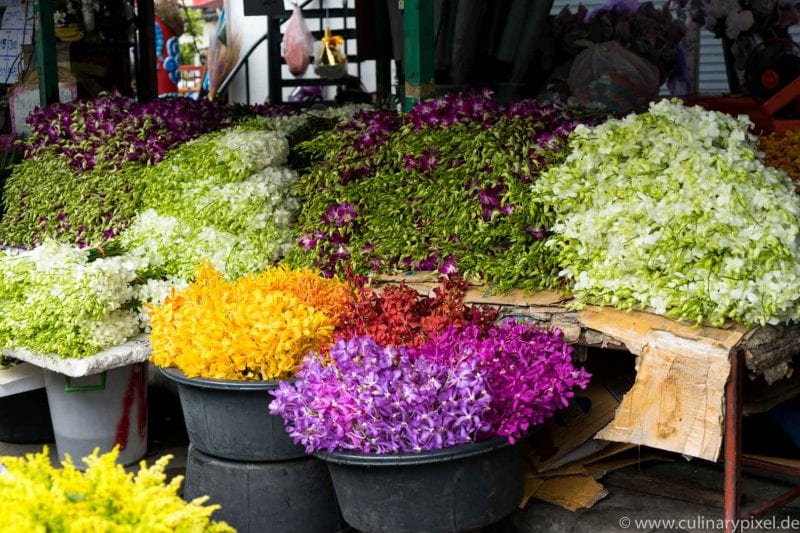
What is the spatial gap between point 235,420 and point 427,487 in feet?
2.53

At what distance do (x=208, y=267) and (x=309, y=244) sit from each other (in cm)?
49

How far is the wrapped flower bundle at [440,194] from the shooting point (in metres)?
3.91

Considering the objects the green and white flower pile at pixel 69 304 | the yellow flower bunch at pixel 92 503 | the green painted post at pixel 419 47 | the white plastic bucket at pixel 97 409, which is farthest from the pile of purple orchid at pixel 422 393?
the green painted post at pixel 419 47

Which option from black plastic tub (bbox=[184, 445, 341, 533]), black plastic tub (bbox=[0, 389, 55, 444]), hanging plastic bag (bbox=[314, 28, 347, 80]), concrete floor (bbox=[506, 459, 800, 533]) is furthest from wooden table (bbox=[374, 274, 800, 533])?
hanging plastic bag (bbox=[314, 28, 347, 80])

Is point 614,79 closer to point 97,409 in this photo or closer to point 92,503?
point 97,409

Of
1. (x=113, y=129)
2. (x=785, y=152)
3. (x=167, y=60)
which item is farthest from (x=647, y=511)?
(x=167, y=60)

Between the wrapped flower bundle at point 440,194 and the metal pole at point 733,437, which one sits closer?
the metal pole at point 733,437

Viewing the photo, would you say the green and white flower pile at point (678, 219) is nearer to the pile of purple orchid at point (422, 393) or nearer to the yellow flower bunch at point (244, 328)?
the pile of purple orchid at point (422, 393)

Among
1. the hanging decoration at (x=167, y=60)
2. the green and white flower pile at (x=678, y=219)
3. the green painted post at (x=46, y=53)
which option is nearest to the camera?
the green and white flower pile at (x=678, y=219)

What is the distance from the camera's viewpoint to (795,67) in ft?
22.0

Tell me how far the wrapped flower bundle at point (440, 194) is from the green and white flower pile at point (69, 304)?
770mm

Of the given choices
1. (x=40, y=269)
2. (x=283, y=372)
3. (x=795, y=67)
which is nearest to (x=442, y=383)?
(x=283, y=372)

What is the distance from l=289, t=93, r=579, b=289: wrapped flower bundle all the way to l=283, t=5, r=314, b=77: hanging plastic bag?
26.9ft

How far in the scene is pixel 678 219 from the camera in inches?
136
